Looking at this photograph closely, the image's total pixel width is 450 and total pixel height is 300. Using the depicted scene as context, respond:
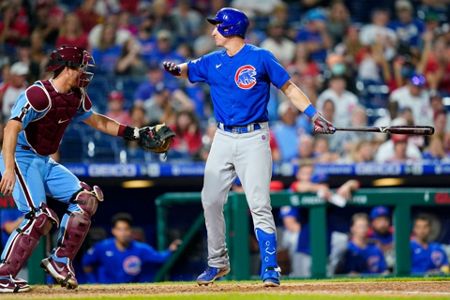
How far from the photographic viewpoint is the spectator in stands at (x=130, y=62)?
14423mm

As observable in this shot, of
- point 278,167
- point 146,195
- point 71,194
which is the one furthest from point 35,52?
point 71,194

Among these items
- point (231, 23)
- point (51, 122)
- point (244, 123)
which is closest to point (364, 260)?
point (244, 123)

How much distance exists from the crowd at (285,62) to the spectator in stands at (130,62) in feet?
0.05

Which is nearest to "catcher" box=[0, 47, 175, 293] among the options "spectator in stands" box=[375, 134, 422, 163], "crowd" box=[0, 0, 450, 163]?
"crowd" box=[0, 0, 450, 163]

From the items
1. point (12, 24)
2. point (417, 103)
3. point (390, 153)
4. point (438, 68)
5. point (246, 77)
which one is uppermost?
point (12, 24)

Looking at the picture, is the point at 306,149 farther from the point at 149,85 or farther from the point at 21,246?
the point at 21,246

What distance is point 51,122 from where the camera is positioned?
779 cm

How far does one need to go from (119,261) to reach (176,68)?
3.25 metres

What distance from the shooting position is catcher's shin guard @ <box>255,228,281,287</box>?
305 inches

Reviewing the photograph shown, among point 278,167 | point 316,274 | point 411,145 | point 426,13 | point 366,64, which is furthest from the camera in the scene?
point 426,13

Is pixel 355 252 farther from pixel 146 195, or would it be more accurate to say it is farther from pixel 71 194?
pixel 71 194

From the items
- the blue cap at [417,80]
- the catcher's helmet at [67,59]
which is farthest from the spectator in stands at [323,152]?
the catcher's helmet at [67,59]

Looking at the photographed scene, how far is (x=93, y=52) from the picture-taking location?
48.2 ft

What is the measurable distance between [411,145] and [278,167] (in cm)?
196
